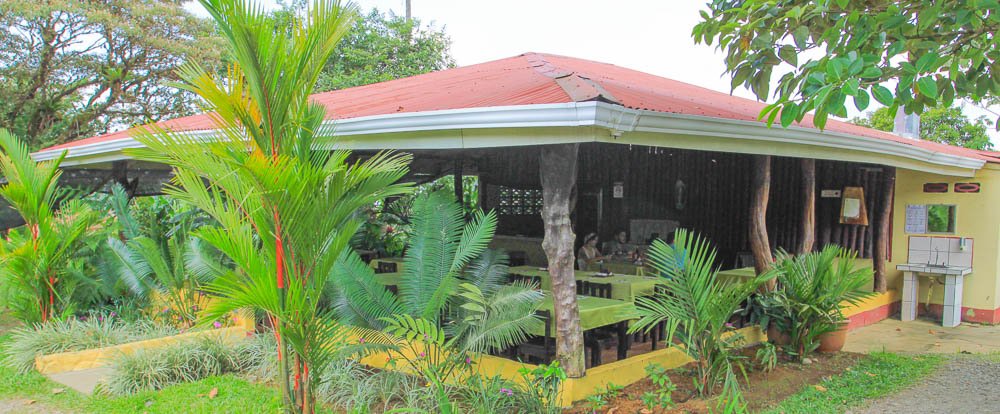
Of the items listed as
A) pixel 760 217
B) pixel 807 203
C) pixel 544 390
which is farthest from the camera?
pixel 807 203

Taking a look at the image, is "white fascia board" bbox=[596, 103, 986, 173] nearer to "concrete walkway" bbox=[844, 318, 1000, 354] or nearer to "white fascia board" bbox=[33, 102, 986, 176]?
"white fascia board" bbox=[33, 102, 986, 176]

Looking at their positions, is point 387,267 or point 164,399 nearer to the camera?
point 164,399

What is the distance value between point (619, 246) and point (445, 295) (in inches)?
215

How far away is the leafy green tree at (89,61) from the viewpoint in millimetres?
14789

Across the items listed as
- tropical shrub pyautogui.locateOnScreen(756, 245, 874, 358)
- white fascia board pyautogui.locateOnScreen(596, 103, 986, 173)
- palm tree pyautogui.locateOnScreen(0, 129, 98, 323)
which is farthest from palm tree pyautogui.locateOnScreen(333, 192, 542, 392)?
palm tree pyautogui.locateOnScreen(0, 129, 98, 323)

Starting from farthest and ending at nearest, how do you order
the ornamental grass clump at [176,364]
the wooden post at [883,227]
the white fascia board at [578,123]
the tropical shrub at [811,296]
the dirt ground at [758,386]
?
the wooden post at [883,227], the tropical shrub at [811,296], the ornamental grass clump at [176,364], the dirt ground at [758,386], the white fascia board at [578,123]

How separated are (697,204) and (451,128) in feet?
24.1

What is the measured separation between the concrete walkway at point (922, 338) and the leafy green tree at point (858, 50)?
3387 mm

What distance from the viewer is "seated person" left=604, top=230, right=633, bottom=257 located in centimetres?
941

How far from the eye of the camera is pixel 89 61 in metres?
15.8

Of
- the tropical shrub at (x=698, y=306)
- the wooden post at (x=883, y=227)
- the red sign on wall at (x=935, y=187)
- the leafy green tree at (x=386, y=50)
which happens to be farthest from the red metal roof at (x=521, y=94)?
the leafy green tree at (x=386, y=50)

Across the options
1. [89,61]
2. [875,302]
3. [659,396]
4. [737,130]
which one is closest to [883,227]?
[875,302]

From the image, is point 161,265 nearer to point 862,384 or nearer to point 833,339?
point 862,384

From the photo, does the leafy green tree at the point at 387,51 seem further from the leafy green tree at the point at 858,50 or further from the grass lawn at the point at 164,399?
the leafy green tree at the point at 858,50
